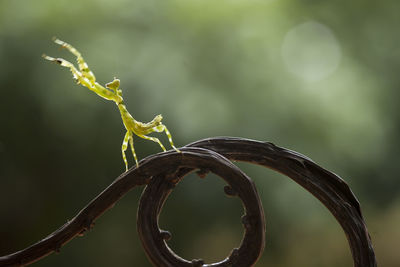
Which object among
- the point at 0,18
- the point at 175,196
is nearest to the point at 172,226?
the point at 175,196

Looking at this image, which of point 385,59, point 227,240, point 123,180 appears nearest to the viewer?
point 123,180

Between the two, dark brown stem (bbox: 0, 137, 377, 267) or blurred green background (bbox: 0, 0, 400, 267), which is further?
blurred green background (bbox: 0, 0, 400, 267)

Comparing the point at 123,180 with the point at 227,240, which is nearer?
the point at 123,180

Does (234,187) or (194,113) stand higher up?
(194,113)

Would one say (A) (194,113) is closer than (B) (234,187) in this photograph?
No

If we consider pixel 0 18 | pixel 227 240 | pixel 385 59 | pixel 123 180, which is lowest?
pixel 123 180

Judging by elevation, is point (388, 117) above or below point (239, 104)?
above

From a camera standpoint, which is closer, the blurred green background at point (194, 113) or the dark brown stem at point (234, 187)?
the dark brown stem at point (234, 187)

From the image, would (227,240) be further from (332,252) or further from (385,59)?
(385,59)
